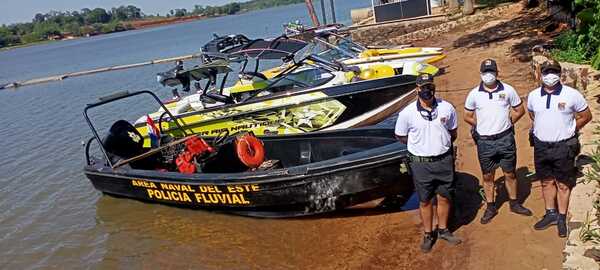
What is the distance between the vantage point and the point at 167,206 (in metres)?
7.90

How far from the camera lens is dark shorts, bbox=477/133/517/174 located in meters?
4.64

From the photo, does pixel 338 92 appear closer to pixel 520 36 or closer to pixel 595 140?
pixel 595 140

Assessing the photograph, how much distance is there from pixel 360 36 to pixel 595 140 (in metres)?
17.3

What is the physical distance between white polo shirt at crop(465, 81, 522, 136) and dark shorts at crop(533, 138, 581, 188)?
32 centimetres

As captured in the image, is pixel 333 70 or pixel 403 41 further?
pixel 403 41

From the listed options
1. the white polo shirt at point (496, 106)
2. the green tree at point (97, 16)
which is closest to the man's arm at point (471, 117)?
the white polo shirt at point (496, 106)

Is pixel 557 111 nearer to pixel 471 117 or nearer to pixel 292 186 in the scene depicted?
pixel 471 117

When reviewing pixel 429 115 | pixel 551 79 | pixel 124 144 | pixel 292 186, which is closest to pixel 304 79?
pixel 124 144

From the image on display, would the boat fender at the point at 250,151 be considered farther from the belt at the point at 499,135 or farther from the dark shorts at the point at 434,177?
the belt at the point at 499,135

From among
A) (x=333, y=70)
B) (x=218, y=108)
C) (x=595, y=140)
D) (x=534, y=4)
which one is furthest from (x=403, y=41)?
(x=595, y=140)

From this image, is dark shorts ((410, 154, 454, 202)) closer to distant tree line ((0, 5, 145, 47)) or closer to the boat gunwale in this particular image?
the boat gunwale

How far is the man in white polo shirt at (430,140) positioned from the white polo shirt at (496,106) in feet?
0.84

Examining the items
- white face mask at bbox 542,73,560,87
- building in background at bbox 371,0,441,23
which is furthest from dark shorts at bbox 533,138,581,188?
building in background at bbox 371,0,441,23

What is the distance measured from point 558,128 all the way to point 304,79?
20.8 feet
